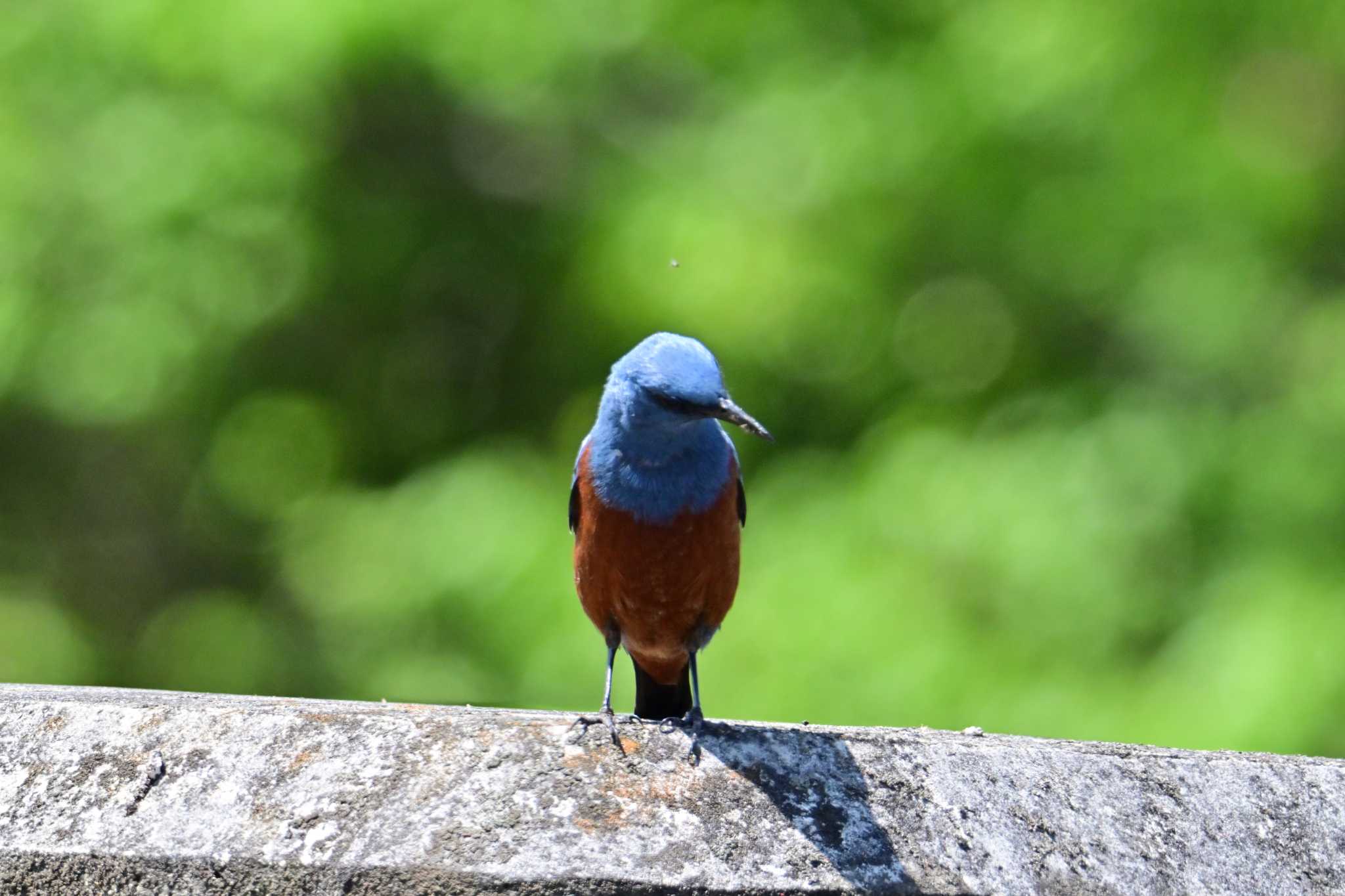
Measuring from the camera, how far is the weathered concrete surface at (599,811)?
5.97 ft

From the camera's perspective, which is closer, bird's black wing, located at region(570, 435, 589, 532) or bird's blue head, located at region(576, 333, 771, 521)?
bird's blue head, located at region(576, 333, 771, 521)

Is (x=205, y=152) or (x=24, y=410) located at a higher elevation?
(x=205, y=152)

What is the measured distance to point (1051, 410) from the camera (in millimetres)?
4977

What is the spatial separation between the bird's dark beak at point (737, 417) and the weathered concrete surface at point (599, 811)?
32.9 inches

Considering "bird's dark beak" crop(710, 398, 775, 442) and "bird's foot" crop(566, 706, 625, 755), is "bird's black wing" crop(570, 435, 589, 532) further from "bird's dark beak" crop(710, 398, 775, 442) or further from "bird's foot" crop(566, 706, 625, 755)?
"bird's foot" crop(566, 706, 625, 755)

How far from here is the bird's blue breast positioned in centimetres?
349

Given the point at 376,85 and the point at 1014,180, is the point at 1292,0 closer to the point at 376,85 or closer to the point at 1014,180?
the point at 1014,180

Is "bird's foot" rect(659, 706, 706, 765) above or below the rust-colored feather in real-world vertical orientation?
below

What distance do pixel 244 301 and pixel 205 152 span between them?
0.68 meters

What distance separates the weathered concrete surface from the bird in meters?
1.26

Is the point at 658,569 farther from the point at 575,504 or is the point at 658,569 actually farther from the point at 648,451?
the point at 575,504

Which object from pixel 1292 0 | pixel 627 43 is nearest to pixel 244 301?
pixel 627 43

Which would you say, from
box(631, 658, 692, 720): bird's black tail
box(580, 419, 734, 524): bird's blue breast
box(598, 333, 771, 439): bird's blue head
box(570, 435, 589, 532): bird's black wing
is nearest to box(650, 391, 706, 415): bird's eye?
box(598, 333, 771, 439): bird's blue head

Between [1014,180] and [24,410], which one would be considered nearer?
[1014,180]
